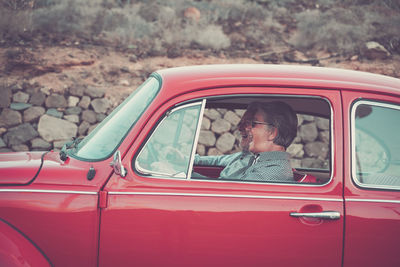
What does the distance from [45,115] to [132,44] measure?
4.81 metres

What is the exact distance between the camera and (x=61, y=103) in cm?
992

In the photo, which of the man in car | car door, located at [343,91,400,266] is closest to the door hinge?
the man in car

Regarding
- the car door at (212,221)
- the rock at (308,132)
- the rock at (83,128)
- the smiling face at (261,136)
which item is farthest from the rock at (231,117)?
the car door at (212,221)

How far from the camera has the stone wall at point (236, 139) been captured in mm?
9492

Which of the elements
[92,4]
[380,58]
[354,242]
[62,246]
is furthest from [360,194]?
[92,4]

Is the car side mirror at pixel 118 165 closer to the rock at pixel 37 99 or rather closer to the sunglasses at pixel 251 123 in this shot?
the sunglasses at pixel 251 123

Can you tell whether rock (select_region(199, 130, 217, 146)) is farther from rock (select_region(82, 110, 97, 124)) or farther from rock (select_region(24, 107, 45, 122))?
rock (select_region(24, 107, 45, 122))

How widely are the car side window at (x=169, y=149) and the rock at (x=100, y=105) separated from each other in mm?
7876

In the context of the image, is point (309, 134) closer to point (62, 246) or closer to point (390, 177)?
point (390, 177)

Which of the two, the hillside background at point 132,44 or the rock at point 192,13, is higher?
the rock at point 192,13

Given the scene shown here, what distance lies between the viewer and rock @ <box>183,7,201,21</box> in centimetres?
1578

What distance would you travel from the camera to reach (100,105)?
1009 cm

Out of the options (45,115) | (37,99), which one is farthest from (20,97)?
(45,115)

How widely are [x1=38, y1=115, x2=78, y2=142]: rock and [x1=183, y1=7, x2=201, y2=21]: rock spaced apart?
Result: 785cm
